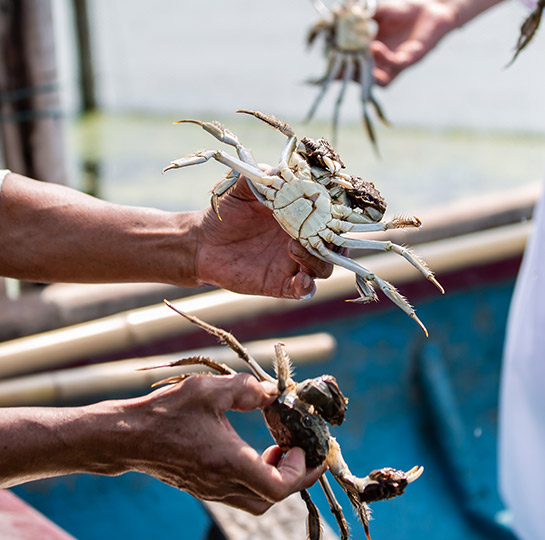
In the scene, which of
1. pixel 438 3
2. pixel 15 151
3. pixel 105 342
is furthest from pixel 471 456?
pixel 15 151

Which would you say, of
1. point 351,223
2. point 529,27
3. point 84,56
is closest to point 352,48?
point 529,27

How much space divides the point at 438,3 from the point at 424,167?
6203mm

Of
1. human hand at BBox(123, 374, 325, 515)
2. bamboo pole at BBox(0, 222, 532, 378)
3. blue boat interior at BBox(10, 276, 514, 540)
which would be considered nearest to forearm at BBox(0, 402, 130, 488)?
human hand at BBox(123, 374, 325, 515)

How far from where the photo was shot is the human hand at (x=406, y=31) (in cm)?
248

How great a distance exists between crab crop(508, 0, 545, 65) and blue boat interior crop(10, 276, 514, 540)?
144 centimetres

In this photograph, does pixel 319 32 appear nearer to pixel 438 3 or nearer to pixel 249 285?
pixel 438 3

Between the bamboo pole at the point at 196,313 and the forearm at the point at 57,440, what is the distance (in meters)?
1.20

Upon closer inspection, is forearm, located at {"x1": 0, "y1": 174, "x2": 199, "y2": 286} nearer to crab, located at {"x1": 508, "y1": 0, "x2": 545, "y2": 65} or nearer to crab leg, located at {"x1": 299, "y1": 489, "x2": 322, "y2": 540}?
crab leg, located at {"x1": 299, "y1": 489, "x2": 322, "y2": 540}

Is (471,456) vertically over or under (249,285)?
under

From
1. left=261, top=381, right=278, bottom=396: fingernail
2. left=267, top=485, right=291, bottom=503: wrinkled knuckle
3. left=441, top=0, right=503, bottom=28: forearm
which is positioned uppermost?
left=441, top=0, right=503, bottom=28: forearm

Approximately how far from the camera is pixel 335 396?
1.43 meters

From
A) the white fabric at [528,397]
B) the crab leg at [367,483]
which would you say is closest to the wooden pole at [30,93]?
the white fabric at [528,397]

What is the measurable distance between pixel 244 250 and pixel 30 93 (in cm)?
194

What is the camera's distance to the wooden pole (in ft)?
9.82
